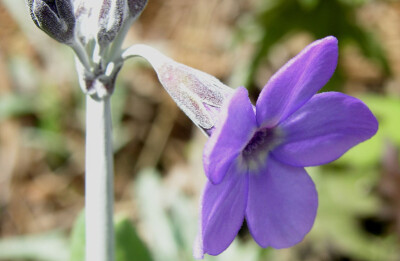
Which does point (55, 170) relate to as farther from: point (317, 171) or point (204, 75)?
point (204, 75)

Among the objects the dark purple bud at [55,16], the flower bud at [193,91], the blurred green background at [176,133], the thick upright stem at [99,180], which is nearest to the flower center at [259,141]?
the flower bud at [193,91]

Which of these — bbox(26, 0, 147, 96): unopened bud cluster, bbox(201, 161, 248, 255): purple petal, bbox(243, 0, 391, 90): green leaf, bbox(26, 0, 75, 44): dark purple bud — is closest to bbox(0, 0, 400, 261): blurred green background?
bbox(243, 0, 391, 90): green leaf

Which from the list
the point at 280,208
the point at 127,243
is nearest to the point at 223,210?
the point at 280,208

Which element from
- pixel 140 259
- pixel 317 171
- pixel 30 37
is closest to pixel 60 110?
pixel 30 37

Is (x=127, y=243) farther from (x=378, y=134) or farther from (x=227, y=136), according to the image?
(x=378, y=134)

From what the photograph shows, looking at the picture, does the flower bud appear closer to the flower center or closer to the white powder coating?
the white powder coating

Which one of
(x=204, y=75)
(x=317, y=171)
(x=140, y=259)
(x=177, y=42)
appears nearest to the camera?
(x=204, y=75)
